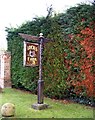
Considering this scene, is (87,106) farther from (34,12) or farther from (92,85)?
(34,12)

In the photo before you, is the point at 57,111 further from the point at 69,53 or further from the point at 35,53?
the point at 69,53

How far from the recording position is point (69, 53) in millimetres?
7883

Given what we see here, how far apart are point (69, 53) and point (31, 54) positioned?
133 cm

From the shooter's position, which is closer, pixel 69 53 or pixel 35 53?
pixel 35 53

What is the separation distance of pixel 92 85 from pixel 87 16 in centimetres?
200

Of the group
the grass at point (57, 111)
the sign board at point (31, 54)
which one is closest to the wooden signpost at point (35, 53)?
the sign board at point (31, 54)

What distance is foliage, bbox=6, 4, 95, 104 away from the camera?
7.16 metres

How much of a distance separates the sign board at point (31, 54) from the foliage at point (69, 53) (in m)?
1.14

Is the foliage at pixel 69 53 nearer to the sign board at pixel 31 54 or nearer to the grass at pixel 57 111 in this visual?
the grass at pixel 57 111

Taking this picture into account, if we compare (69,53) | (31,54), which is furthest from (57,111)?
(69,53)

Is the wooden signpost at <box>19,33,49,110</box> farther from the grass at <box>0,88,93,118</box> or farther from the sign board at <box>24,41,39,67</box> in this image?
the grass at <box>0,88,93,118</box>

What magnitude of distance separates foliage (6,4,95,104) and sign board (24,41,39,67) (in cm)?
114

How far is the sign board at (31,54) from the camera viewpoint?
714 centimetres

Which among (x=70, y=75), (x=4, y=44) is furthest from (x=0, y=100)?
(x=4, y=44)
